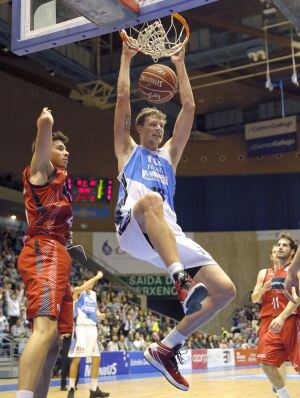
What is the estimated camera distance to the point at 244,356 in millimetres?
22594

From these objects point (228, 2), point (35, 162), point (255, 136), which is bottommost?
point (35, 162)

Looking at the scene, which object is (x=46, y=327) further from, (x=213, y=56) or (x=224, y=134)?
(x=224, y=134)

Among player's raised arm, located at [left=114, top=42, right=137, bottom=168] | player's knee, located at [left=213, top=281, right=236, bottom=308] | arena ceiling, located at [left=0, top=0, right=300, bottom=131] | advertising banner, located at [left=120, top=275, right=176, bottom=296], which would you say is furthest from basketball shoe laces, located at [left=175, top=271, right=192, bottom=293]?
advertising banner, located at [left=120, top=275, right=176, bottom=296]

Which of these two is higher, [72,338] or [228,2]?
[228,2]

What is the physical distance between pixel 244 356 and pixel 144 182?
19263mm

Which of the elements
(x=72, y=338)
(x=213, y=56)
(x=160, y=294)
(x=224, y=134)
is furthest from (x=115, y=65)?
(x=72, y=338)

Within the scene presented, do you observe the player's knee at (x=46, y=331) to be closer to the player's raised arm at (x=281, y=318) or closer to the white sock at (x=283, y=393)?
the player's raised arm at (x=281, y=318)

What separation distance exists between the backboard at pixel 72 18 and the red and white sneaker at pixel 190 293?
8.23 ft

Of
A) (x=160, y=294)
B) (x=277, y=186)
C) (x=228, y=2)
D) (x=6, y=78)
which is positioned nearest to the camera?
(x=228, y=2)

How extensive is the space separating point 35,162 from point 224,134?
26847 mm

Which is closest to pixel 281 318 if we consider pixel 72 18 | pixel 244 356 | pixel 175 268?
pixel 175 268

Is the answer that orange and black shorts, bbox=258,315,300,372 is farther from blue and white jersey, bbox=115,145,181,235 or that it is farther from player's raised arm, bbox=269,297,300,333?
blue and white jersey, bbox=115,145,181,235

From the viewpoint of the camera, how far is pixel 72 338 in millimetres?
10141

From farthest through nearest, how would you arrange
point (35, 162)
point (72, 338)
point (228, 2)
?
point (228, 2) < point (72, 338) < point (35, 162)
